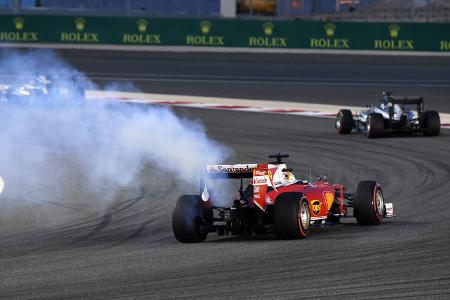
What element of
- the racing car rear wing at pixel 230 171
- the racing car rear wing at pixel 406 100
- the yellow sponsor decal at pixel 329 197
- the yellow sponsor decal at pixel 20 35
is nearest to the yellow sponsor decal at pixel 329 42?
the yellow sponsor decal at pixel 20 35

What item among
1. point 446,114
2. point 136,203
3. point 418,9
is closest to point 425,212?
point 136,203

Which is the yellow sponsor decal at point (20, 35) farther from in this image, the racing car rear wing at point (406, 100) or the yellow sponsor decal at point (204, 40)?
the racing car rear wing at point (406, 100)

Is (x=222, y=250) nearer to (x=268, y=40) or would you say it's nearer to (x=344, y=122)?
(x=344, y=122)

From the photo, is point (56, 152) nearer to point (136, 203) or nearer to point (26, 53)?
point (136, 203)

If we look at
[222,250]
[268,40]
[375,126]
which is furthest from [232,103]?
[222,250]

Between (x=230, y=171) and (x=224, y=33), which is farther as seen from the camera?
(x=224, y=33)

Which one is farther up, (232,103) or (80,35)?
(80,35)

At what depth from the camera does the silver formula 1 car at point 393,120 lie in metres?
22.9

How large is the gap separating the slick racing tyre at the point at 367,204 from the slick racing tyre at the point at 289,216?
1.23 m

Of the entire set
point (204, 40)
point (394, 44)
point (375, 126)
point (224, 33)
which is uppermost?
point (224, 33)

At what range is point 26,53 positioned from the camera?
44.8 meters

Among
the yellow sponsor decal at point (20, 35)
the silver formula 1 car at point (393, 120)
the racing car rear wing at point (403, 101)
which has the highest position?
the yellow sponsor decal at point (20, 35)

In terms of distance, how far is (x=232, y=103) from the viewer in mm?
32281

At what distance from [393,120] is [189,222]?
12638 mm
